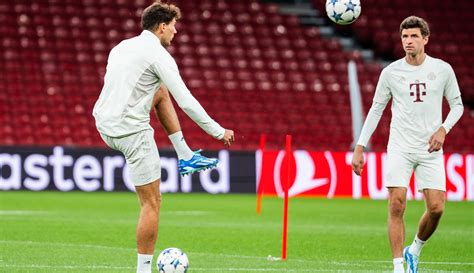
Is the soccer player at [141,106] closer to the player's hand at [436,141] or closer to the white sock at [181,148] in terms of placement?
the white sock at [181,148]

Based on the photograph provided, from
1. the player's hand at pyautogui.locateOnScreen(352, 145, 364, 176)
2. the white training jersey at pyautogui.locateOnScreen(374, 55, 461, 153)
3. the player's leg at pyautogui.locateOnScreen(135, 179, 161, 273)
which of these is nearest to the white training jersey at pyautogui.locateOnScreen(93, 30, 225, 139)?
the player's leg at pyautogui.locateOnScreen(135, 179, 161, 273)

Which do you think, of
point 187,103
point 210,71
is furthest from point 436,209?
point 210,71

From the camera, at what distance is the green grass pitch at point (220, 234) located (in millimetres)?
11094

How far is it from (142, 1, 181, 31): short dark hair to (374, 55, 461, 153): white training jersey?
215 cm

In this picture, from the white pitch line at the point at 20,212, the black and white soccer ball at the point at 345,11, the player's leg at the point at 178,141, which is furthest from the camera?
the white pitch line at the point at 20,212

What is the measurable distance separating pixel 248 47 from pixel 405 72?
2038cm

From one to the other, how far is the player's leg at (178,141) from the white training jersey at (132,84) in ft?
1.19

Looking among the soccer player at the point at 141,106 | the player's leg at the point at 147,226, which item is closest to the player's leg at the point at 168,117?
the soccer player at the point at 141,106

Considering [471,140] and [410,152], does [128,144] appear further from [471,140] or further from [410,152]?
[471,140]

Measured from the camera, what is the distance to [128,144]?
8836mm

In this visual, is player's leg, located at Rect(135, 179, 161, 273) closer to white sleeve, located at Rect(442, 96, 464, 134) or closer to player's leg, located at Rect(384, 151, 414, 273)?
player's leg, located at Rect(384, 151, 414, 273)

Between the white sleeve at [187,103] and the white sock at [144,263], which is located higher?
the white sleeve at [187,103]

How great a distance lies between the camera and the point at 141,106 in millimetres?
8820

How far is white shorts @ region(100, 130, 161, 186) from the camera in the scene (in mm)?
8797
